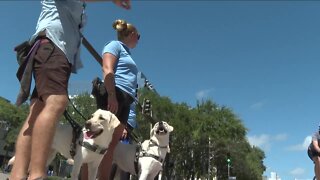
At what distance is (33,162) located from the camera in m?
3.03

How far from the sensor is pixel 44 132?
10.2 ft

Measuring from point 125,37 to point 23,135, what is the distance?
2907mm

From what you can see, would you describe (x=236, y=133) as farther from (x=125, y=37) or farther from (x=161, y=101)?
(x=125, y=37)

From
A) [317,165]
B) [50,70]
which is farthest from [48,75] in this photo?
[317,165]

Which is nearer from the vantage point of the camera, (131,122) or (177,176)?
(131,122)

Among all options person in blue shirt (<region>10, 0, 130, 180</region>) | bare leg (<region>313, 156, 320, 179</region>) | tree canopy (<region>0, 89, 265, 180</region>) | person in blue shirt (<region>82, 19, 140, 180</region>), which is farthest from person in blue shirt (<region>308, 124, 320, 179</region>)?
tree canopy (<region>0, 89, 265, 180</region>)

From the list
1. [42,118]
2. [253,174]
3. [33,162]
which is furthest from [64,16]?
[253,174]

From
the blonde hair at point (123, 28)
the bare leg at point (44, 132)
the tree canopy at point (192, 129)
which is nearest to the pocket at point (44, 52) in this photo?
the bare leg at point (44, 132)

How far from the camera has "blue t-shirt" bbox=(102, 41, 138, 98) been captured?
5.45 meters

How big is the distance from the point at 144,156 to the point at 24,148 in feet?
12.0

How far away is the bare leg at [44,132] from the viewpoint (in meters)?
3.02

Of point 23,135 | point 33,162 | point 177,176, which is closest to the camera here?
point 33,162

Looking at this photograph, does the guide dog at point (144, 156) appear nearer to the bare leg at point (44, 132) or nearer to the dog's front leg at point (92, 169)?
the dog's front leg at point (92, 169)

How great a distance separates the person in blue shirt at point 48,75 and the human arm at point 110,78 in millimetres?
1063
